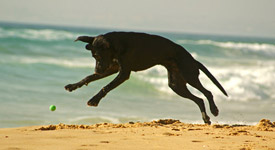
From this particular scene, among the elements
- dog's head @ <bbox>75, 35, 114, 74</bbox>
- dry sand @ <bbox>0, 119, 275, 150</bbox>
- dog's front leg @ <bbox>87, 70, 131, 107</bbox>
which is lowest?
dry sand @ <bbox>0, 119, 275, 150</bbox>

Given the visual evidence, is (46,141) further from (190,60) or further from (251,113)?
(251,113)

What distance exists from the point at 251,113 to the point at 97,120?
147 inches

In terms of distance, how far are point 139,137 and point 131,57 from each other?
5.23ft

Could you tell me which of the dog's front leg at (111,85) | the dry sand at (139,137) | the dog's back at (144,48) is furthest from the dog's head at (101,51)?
the dry sand at (139,137)

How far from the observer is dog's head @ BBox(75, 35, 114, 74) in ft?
23.0

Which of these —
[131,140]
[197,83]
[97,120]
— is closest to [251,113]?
[97,120]

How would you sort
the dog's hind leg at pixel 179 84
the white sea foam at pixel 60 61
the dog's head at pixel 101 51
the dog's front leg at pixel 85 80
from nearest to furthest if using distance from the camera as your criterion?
the dog's head at pixel 101 51 < the dog's front leg at pixel 85 80 < the dog's hind leg at pixel 179 84 < the white sea foam at pixel 60 61

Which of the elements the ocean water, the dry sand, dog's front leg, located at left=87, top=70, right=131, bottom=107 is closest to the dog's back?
dog's front leg, located at left=87, top=70, right=131, bottom=107

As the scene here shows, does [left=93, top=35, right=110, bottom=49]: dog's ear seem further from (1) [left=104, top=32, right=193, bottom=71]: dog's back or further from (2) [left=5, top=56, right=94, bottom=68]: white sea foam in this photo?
(2) [left=5, top=56, right=94, bottom=68]: white sea foam

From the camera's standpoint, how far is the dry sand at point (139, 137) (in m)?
5.31

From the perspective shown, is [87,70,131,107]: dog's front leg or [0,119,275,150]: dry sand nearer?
[0,119,275,150]: dry sand

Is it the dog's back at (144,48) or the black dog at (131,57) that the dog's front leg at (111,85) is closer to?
the black dog at (131,57)

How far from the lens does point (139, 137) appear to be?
5.86m

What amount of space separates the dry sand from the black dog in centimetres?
67
